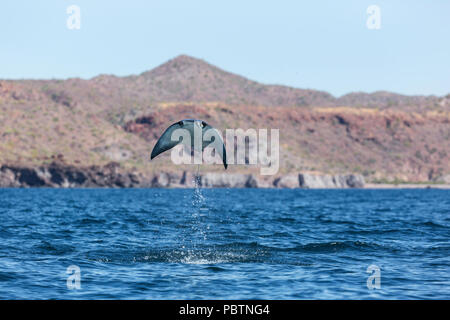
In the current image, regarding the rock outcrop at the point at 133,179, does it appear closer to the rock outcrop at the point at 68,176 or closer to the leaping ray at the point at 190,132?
the rock outcrop at the point at 68,176

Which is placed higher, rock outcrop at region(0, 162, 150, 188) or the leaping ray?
the leaping ray

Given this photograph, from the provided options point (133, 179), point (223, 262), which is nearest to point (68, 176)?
point (133, 179)

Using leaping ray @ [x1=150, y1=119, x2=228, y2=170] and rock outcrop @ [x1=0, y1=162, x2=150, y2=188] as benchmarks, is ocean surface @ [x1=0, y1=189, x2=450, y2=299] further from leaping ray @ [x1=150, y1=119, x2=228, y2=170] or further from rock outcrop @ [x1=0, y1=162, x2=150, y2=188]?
rock outcrop @ [x1=0, y1=162, x2=150, y2=188]

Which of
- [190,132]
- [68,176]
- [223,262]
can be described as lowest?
[68,176]

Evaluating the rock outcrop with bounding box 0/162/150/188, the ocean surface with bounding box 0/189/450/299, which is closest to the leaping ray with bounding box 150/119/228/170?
the ocean surface with bounding box 0/189/450/299

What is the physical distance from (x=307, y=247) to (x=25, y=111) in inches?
5976

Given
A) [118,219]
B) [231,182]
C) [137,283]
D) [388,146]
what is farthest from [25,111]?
[137,283]

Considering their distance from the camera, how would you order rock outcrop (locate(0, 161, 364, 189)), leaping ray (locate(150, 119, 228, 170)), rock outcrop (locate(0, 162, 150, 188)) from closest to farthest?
1. leaping ray (locate(150, 119, 228, 170))
2. rock outcrop (locate(0, 162, 150, 188))
3. rock outcrop (locate(0, 161, 364, 189))

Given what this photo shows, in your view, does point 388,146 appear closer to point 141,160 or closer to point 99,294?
point 141,160

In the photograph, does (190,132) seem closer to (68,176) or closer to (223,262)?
(223,262)

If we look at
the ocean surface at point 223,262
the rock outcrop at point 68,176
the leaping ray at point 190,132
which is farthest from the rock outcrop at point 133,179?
the leaping ray at point 190,132

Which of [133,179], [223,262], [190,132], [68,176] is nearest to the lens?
[190,132]

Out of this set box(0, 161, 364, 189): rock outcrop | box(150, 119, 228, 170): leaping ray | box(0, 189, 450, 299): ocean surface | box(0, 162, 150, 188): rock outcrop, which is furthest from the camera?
box(0, 161, 364, 189): rock outcrop

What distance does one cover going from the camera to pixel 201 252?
27.2 m
